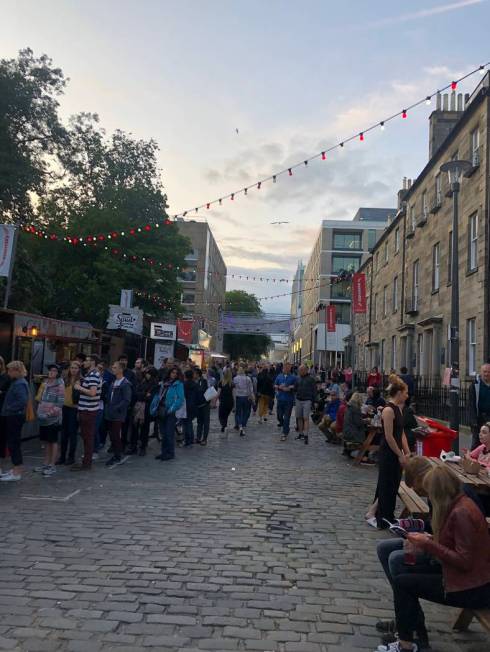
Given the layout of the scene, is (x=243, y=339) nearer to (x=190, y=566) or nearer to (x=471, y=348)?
(x=471, y=348)

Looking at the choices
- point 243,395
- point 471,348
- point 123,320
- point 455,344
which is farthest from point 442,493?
point 123,320

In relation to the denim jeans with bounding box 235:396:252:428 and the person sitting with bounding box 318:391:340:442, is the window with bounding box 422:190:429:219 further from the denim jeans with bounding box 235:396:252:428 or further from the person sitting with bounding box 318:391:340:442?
the denim jeans with bounding box 235:396:252:428

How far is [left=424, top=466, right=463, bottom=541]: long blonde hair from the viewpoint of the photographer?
11.3 ft

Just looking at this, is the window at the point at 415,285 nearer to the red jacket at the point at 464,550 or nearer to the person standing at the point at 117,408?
the person standing at the point at 117,408

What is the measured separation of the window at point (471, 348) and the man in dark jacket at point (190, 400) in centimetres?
909

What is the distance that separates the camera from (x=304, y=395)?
542 inches

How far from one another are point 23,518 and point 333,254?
6441cm

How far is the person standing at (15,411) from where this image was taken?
7.89m

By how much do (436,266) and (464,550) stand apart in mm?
19803

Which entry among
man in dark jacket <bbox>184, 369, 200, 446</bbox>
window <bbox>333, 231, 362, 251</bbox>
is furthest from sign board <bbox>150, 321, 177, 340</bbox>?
window <bbox>333, 231, 362, 251</bbox>

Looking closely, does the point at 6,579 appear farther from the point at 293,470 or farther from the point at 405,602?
the point at 293,470

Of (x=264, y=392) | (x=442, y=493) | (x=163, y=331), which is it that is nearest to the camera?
(x=442, y=493)

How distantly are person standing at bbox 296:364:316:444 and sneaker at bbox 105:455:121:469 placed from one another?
5.29 m

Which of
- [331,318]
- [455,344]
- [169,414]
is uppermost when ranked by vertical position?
[331,318]
